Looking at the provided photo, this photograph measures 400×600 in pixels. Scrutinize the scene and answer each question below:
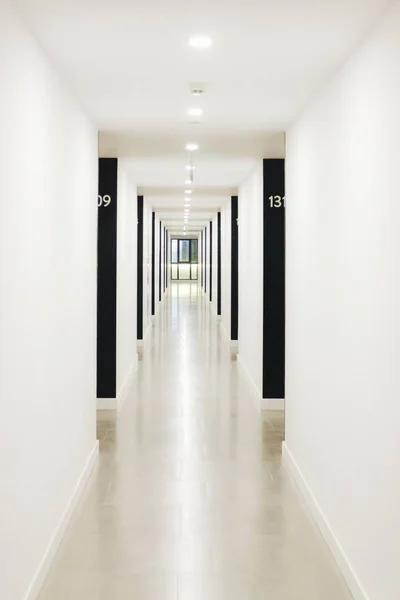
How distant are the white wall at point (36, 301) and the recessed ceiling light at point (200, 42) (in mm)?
918

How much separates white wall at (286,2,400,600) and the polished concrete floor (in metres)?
0.36

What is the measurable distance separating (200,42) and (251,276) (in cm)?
654

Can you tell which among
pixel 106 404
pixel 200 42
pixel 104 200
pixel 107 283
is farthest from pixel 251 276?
pixel 200 42

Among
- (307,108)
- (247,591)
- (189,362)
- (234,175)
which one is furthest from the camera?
(189,362)

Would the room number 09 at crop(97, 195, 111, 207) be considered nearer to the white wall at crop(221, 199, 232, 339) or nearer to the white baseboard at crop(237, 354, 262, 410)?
the white baseboard at crop(237, 354, 262, 410)

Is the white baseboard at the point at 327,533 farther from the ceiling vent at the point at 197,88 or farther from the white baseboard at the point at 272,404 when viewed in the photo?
the ceiling vent at the point at 197,88

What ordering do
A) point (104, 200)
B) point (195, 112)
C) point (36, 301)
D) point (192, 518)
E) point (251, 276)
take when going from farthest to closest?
1. point (251, 276)
2. point (104, 200)
3. point (195, 112)
4. point (192, 518)
5. point (36, 301)

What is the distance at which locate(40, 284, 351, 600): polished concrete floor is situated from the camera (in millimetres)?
4125

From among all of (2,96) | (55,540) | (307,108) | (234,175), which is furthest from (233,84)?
(234,175)

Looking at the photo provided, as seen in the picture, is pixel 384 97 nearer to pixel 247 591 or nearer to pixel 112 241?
pixel 247 591

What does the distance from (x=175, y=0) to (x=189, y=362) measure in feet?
31.7

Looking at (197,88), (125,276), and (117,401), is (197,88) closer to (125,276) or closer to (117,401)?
(117,401)

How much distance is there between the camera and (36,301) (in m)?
3.95

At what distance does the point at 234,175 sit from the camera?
1043 centimetres
